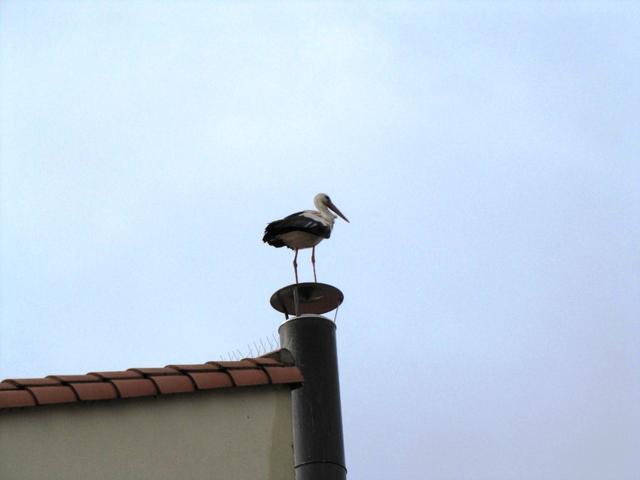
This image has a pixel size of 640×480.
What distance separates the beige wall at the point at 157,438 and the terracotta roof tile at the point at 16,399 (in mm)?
59

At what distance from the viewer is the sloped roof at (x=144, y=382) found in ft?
26.7

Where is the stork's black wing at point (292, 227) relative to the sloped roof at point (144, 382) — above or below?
above

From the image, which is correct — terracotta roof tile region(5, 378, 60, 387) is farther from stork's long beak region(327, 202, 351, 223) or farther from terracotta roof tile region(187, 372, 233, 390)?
stork's long beak region(327, 202, 351, 223)

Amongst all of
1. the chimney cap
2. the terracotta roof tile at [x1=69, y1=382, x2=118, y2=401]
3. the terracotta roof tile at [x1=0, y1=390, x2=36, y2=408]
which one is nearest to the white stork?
the chimney cap

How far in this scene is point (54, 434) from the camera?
26.6 ft

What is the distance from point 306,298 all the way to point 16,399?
4.08m

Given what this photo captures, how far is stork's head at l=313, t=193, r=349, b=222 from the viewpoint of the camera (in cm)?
1487

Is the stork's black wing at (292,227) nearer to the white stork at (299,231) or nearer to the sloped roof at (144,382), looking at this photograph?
the white stork at (299,231)

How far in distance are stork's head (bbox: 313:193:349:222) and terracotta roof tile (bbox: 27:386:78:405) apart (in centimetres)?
686

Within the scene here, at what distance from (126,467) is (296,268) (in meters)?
5.25

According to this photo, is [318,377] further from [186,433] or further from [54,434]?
[54,434]

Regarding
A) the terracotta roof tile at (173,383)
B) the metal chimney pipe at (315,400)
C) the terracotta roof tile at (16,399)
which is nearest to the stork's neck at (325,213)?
the metal chimney pipe at (315,400)

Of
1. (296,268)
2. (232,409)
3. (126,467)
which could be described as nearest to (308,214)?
(296,268)

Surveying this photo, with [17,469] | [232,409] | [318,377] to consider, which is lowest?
[17,469]
